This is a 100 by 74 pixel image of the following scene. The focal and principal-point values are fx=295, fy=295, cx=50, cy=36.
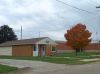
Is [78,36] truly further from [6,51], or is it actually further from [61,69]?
[61,69]

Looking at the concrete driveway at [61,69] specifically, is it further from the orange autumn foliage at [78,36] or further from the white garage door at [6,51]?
the white garage door at [6,51]

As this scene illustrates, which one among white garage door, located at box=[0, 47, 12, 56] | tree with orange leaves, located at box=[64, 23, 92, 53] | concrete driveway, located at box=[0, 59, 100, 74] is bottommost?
concrete driveway, located at box=[0, 59, 100, 74]

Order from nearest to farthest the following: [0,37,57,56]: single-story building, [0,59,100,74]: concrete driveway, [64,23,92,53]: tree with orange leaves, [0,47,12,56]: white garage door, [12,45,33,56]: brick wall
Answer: [0,59,100,74]: concrete driveway
[0,37,57,56]: single-story building
[12,45,33,56]: brick wall
[64,23,92,53]: tree with orange leaves
[0,47,12,56]: white garage door

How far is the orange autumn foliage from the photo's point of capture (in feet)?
221

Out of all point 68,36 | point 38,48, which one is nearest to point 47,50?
point 38,48

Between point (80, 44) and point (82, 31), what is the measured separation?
3.11 metres

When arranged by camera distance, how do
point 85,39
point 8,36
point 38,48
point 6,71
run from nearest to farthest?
point 6,71, point 38,48, point 85,39, point 8,36

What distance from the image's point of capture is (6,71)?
24938 millimetres

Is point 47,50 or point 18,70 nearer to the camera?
point 18,70

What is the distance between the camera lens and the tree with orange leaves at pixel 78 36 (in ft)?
221

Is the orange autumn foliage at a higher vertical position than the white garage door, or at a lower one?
Result: higher

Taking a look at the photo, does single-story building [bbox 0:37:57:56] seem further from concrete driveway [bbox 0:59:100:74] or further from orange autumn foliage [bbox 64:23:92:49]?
concrete driveway [bbox 0:59:100:74]

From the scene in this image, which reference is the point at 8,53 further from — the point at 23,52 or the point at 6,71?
the point at 6,71

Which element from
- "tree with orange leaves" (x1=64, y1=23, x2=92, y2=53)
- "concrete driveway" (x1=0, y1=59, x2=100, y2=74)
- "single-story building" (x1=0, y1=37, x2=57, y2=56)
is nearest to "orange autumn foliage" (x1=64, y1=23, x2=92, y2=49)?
"tree with orange leaves" (x1=64, y1=23, x2=92, y2=53)
